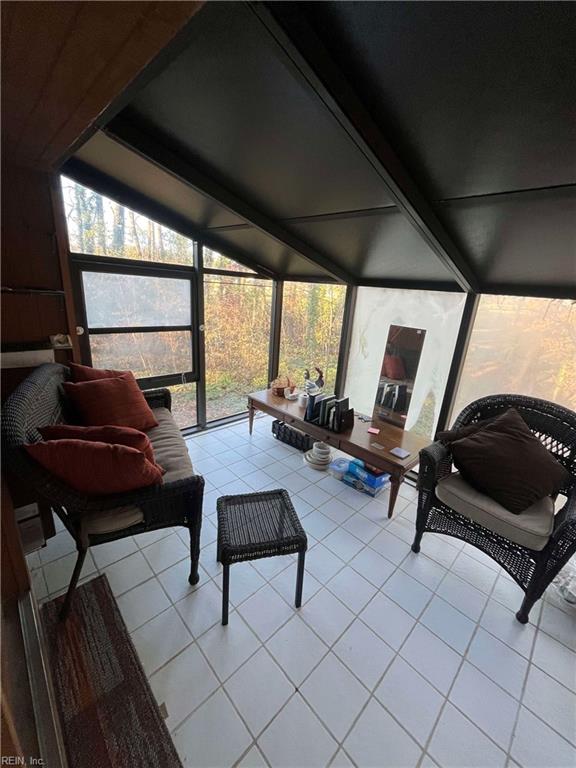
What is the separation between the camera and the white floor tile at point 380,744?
1093mm

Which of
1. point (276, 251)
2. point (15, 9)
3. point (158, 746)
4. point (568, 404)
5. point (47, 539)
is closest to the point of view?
point (15, 9)

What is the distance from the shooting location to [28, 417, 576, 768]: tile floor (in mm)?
1140

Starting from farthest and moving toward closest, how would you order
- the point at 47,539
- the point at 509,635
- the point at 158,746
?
the point at 47,539 → the point at 509,635 → the point at 158,746

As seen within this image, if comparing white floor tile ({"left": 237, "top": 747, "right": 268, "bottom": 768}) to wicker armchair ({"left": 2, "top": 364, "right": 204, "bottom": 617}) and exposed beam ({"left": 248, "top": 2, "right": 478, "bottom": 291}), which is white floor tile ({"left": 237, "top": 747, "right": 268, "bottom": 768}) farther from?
exposed beam ({"left": 248, "top": 2, "right": 478, "bottom": 291})

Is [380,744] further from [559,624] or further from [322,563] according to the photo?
[559,624]

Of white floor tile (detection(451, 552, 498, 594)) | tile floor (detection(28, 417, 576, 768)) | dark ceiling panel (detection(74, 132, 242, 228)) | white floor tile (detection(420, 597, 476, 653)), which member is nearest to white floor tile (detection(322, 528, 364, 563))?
tile floor (detection(28, 417, 576, 768))

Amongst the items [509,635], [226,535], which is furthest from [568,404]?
[226,535]

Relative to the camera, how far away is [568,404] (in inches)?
80.6

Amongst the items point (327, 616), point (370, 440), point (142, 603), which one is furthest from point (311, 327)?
point (142, 603)

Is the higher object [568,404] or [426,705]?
[568,404]

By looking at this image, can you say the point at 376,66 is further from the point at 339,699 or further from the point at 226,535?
the point at 339,699

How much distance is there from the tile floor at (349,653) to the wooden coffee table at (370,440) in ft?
1.54

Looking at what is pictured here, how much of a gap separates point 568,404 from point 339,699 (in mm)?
2188

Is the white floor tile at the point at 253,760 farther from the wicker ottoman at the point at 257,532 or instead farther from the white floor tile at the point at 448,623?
the white floor tile at the point at 448,623
